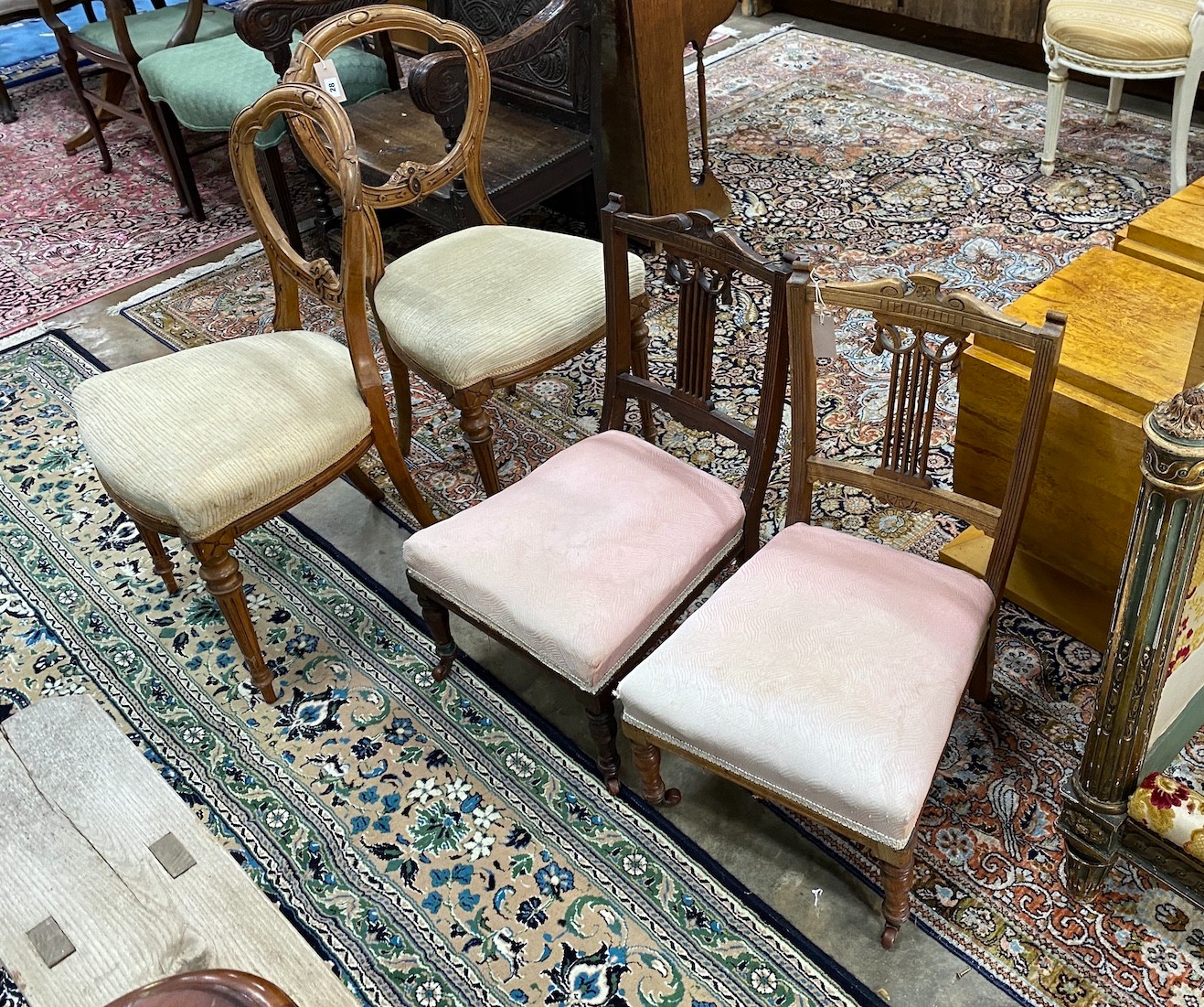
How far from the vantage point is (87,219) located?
408cm

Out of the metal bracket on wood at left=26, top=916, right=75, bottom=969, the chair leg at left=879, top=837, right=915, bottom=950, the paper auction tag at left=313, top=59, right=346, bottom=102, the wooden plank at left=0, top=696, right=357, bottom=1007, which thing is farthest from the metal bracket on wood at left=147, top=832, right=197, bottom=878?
the paper auction tag at left=313, top=59, right=346, bottom=102

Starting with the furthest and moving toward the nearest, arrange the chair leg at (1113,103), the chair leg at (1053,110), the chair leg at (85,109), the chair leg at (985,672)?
the chair leg at (85,109), the chair leg at (1113,103), the chair leg at (1053,110), the chair leg at (985,672)

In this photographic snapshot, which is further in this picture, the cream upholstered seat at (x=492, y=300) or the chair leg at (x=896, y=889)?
the cream upholstered seat at (x=492, y=300)

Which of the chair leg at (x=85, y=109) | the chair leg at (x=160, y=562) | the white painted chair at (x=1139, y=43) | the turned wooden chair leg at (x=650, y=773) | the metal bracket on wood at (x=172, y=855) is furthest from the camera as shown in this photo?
the chair leg at (x=85, y=109)

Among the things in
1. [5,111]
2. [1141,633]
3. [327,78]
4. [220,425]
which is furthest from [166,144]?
[1141,633]

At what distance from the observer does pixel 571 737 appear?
2.05m

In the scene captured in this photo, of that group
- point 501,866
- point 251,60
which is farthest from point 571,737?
point 251,60

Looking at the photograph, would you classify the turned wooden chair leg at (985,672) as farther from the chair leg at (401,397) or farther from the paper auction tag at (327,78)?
the paper auction tag at (327,78)

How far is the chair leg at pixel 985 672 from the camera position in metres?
1.85

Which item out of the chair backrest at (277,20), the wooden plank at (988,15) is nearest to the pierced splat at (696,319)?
the chair backrest at (277,20)

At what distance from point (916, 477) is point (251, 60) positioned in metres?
2.80

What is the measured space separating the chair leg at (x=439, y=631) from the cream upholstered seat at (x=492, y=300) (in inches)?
19.4

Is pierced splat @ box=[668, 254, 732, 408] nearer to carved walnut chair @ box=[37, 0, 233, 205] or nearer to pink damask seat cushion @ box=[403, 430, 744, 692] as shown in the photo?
pink damask seat cushion @ box=[403, 430, 744, 692]

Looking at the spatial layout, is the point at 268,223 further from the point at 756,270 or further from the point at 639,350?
the point at 756,270
